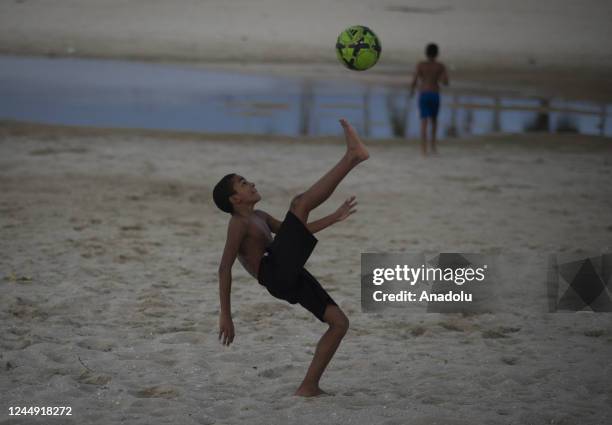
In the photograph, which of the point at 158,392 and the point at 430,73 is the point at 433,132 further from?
the point at 158,392

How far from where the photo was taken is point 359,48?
662 cm

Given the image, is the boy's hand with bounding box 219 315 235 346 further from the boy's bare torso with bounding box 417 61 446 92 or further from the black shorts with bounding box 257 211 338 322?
the boy's bare torso with bounding box 417 61 446 92

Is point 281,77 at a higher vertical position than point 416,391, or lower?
higher

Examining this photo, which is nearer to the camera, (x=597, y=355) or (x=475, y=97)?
(x=597, y=355)

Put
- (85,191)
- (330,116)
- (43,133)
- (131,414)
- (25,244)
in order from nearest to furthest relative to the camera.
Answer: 1. (131,414)
2. (25,244)
3. (85,191)
4. (43,133)
5. (330,116)

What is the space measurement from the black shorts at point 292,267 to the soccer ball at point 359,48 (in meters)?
2.56

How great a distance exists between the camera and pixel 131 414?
440 centimetres

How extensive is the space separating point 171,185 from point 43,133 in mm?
4439

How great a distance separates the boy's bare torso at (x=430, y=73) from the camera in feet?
44.1

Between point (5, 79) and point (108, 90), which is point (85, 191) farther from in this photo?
point (5, 79)

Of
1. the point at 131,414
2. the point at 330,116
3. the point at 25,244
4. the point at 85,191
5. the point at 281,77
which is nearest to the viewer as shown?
the point at 131,414

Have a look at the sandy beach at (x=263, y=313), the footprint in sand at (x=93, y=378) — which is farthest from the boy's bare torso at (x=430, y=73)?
the footprint in sand at (x=93, y=378)

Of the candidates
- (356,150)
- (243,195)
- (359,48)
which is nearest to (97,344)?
(243,195)

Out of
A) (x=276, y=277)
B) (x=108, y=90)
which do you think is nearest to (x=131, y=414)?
(x=276, y=277)
